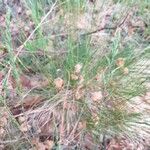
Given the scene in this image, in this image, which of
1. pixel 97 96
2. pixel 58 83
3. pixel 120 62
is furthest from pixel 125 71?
pixel 58 83

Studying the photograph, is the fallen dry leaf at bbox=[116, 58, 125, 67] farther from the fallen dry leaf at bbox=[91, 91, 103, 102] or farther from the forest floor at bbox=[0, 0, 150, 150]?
the fallen dry leaf at bbox=[91, 91, 103, 102]

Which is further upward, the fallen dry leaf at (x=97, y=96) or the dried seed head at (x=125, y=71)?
the dried seed head at (x=125, y=71)

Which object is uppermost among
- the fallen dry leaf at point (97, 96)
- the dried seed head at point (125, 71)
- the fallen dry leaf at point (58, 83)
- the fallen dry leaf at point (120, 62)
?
the fallen dry leaf at point (120, 62)

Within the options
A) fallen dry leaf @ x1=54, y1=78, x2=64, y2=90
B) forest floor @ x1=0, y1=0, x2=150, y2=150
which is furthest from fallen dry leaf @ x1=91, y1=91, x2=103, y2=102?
fallen dry leaf @ x1=54, y1=78, x2=64, y2=90

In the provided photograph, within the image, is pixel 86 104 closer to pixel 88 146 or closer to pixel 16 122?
pixel 88 146

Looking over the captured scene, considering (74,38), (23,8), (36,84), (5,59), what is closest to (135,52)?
(74,38)

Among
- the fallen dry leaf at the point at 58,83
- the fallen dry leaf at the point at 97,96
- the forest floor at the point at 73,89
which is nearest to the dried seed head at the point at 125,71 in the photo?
the forest floor at the point at 73,89

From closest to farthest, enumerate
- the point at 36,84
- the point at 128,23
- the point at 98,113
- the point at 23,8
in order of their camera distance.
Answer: the point at 98,113
the point at 36,84
the point at 128,23
the point at 23,8

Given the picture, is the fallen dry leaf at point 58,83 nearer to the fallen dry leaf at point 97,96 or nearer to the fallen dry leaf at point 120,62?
the fallen dry leaf at point 97,96

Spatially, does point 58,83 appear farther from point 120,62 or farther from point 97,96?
point 120,62
